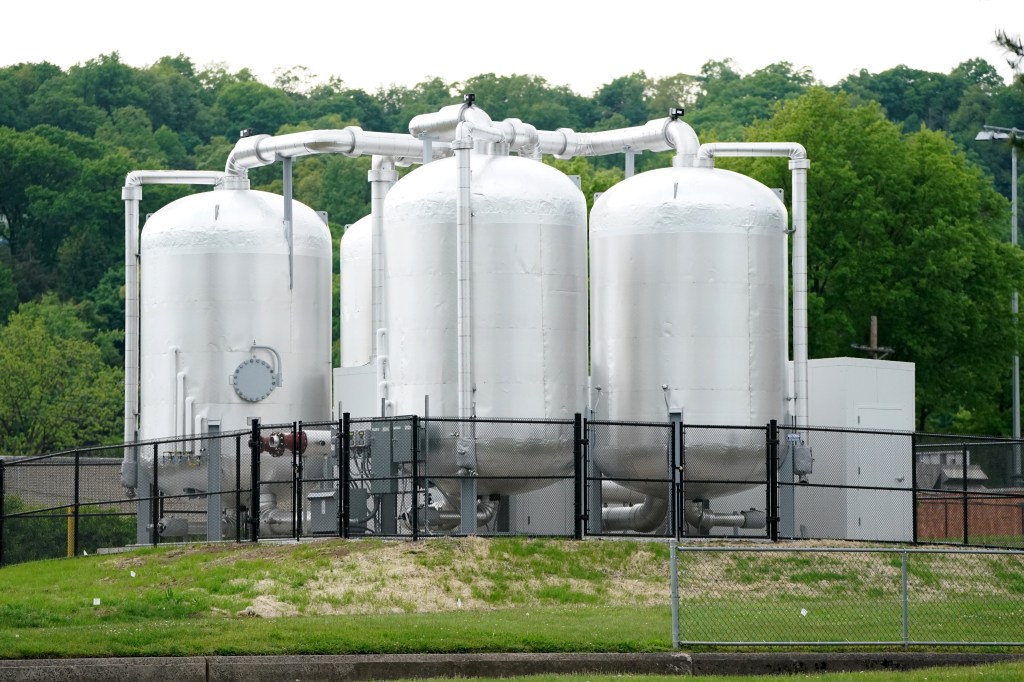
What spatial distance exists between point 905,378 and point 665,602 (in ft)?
32.0

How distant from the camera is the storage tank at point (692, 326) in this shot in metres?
30.5

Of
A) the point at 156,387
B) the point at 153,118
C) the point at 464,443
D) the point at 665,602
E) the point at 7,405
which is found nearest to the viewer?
the point at 665,602

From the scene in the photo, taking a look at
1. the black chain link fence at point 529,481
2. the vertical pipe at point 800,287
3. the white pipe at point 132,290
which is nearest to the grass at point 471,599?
the black chain link fence at point 529,481

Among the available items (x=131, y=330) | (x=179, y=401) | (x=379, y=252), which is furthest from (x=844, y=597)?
(x=131, y=330)

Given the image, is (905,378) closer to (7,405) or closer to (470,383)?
(470,383)

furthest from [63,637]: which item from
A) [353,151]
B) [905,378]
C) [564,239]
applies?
[905,378]

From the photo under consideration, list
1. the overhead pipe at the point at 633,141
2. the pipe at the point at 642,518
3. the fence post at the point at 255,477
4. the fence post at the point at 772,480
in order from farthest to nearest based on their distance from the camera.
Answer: the overhead pipe at the point at 633,141
the pipe at the point at 642,518
the fence post at the point at 772,480
the fence post at the point at 255,477

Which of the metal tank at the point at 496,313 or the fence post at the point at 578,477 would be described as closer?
the fence post at the point at 578,477

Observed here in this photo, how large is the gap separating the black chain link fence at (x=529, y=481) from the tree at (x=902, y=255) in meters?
17.3

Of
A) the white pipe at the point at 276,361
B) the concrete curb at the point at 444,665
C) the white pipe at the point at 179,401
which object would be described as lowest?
the concrete curb at the point at 444,665

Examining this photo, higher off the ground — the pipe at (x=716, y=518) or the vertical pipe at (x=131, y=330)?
the vertical pipe at (x=131, y=330)

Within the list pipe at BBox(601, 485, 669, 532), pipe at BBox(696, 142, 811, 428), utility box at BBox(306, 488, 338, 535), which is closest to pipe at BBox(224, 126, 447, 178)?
pipe at BBox(696, 142, 811, 428)

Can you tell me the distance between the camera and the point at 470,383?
96.2 ft

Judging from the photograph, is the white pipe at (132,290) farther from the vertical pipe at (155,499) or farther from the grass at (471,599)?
the grass at (471,599)
